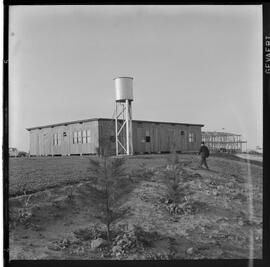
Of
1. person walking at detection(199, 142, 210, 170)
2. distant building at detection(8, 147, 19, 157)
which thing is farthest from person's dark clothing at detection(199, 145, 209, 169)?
distant building at detection(8, 147, 19, 157)

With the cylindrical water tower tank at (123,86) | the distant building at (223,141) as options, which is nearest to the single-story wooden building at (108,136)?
the distant building at (223,141)

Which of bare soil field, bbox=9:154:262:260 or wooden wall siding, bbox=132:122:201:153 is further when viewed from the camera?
wooden wall siding, bbox=132:122:201:153

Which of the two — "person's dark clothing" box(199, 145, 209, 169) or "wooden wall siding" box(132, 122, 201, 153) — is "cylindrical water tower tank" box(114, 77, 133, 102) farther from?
"person's dark clothing" box(199, 145, 209, 169)

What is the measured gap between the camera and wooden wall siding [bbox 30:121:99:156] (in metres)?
3.54

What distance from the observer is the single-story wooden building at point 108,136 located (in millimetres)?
3598

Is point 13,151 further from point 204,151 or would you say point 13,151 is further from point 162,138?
point 204,151

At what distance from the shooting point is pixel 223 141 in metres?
3.58

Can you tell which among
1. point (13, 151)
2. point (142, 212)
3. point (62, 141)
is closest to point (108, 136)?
point (62, 141)

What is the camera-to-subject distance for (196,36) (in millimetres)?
3541

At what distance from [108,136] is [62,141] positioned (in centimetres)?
52

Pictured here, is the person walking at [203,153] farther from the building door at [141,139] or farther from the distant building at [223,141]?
the building door at [141,139]
